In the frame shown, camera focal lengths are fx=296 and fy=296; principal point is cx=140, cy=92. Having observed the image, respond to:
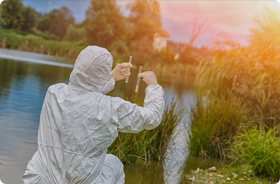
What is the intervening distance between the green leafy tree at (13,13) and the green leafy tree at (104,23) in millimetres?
8308

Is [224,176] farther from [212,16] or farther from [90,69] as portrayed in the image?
[212,16]

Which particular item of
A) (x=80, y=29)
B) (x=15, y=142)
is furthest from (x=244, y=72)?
(x=80, y=29)

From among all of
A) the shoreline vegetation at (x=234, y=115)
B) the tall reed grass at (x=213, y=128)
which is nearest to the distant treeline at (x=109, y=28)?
the shoreline vegetation at (x=234, y=115)

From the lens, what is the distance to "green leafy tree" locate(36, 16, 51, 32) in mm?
40994

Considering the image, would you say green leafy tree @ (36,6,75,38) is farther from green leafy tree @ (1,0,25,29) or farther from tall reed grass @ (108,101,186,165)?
tall reed grass @ (108,101,186,165)

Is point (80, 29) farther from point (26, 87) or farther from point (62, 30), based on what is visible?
point (26, 87)

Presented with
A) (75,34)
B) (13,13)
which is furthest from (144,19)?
(13,13)

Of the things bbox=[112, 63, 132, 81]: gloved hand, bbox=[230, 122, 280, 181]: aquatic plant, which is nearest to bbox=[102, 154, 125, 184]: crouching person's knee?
bbox=[112, 63, 132, 81]: gloved hand

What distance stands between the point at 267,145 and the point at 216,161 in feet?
3.15

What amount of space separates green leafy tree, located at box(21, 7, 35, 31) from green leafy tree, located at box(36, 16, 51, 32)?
1.13 metres

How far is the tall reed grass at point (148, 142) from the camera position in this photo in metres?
3.04

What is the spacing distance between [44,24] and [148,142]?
1643 inches

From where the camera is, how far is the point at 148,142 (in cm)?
320

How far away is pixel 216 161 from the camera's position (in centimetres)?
412
